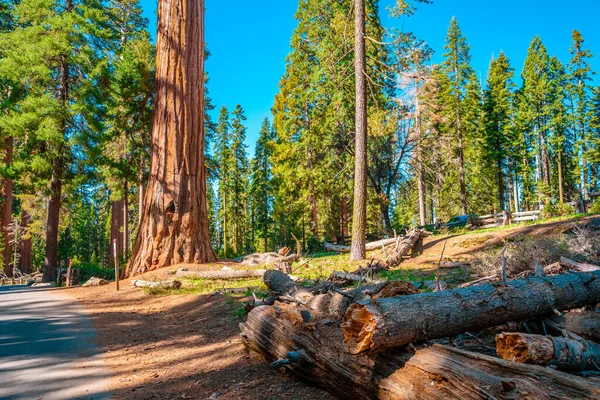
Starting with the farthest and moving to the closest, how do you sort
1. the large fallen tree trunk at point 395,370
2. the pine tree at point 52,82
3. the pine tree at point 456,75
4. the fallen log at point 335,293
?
the pine tree at point 456,75
the pine tree at point 52,82
the fallen log at point 335,293
the large fallen tree trunk at point 395,370

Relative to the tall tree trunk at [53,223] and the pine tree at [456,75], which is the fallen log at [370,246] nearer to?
the tall tree trunk at [53,223]

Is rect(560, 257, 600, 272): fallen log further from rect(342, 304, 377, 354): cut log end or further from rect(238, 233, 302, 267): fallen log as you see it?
rect(238, 233, 302, 267): fallen log

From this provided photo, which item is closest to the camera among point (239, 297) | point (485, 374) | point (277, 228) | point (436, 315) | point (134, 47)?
point (485, 374)

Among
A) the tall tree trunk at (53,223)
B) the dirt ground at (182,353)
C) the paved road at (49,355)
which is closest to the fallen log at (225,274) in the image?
the dirt ground at (182,353)

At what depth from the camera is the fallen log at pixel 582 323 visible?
3.42m

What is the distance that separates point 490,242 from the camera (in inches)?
529

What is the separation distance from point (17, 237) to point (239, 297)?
69.8 ft

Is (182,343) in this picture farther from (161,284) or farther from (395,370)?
(161,284)

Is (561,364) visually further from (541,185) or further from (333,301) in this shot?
(541,185)

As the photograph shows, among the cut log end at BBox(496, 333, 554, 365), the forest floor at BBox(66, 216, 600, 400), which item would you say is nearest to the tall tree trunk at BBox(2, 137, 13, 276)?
the forest floor at BBox(66, 216, 600, 400)

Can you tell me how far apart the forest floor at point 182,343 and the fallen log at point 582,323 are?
2.48 metres

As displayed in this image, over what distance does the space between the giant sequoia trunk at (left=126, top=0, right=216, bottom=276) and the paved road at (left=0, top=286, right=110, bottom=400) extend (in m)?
3.84

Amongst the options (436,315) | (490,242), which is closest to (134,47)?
(490,242)

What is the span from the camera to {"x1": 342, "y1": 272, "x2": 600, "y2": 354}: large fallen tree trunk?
114 inches
